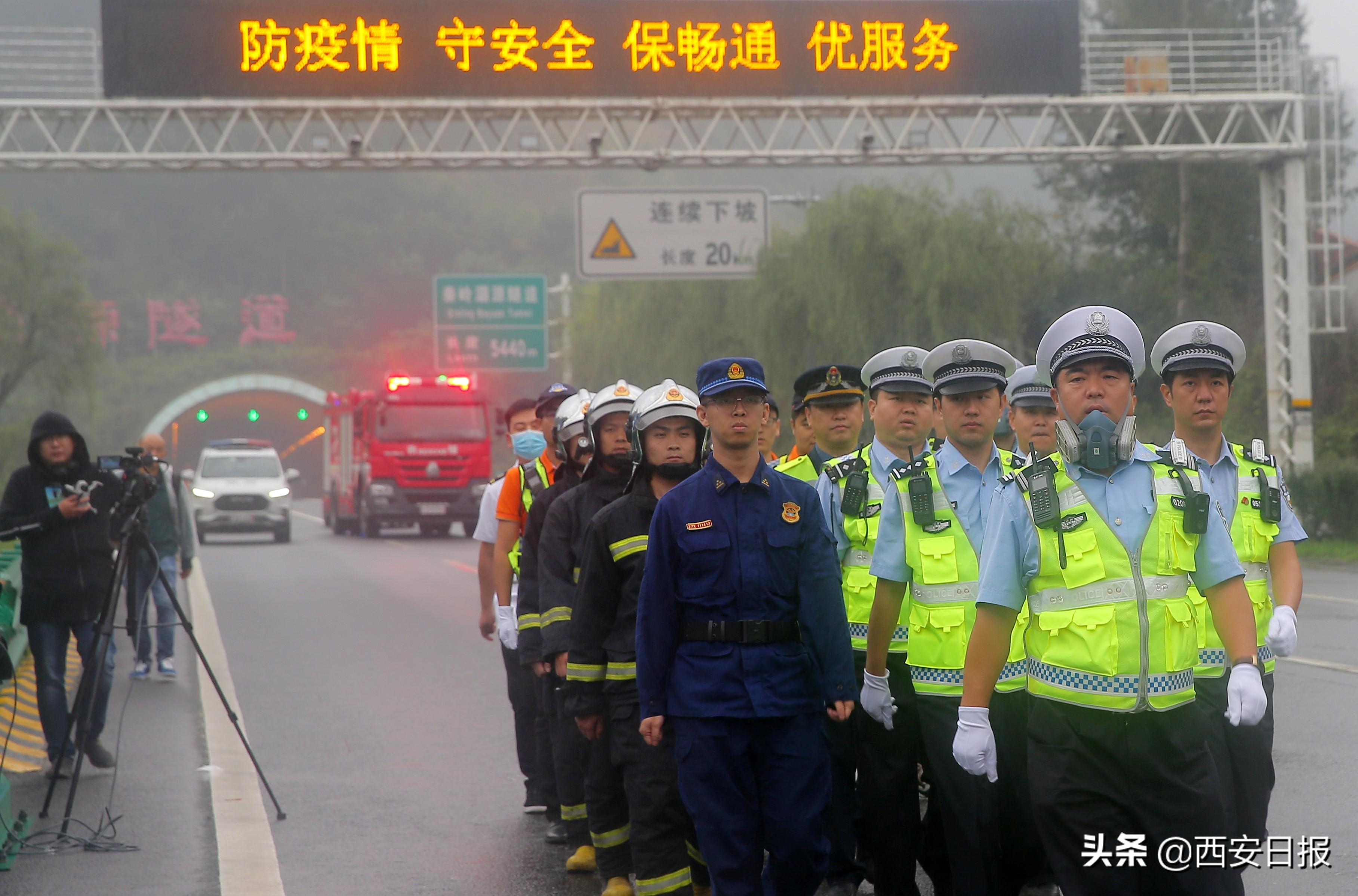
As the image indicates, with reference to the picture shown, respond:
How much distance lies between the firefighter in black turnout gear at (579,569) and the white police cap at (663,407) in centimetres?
47

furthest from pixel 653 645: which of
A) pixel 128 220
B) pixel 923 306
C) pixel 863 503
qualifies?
pixel 128 220

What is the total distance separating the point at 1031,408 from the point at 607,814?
221cm

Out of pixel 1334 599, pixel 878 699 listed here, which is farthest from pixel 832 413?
pixel 1334 599

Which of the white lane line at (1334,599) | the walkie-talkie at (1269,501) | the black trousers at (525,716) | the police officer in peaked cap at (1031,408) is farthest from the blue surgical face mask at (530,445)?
the white lane line at (1334,599)

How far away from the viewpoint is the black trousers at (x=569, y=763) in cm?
621

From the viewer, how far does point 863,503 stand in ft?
18.8

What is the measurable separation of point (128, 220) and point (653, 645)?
11349cm

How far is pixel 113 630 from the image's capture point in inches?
316

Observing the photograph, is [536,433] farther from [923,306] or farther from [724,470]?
[923,306]

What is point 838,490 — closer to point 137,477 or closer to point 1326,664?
point 137,477

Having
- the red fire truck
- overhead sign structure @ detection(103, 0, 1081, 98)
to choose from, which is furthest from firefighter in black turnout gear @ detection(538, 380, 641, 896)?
the red fire truck

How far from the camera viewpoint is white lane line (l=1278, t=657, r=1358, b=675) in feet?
35.8

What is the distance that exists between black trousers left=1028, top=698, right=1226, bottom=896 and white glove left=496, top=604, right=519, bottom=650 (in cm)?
400

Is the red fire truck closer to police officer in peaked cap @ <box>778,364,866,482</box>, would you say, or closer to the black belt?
police officer in peaked cap @ <box>778,364,866,482</box>
